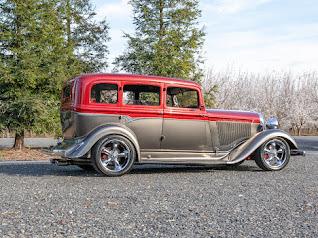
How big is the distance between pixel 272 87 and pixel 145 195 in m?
49.8

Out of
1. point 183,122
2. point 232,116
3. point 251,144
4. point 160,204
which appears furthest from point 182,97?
point 160,204

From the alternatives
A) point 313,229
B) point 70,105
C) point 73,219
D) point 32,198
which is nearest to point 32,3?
point 70,105

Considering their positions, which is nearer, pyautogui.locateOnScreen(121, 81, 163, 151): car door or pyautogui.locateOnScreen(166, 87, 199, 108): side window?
pyautogui.locateOnScreen(121, 81, 163, 151): car door

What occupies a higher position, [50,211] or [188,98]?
[188,98]

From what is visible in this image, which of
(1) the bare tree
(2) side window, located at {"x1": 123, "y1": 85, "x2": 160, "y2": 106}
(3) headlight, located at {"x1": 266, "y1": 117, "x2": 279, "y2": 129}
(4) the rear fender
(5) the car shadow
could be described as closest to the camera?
(4) the rear fender

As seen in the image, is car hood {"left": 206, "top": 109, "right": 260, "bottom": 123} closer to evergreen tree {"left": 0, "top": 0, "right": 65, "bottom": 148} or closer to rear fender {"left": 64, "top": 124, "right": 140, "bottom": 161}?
rear fender {"left": 64, "top": 124, "right": 140, "bottom": 161}

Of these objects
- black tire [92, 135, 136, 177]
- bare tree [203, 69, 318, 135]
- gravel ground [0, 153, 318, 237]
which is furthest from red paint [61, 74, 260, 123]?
bare tree [203, 69, 318, 135]

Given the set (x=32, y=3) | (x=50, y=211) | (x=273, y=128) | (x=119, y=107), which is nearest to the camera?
(x=50, y=211)

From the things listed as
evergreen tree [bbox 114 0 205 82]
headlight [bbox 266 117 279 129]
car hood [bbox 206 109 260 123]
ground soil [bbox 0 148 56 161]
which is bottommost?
ground soil [bbox 0 148 56 161]

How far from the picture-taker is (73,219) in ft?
17.3

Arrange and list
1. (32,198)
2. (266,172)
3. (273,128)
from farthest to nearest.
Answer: (273,128)
(266,172)
(32,198)

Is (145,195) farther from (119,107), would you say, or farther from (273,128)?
(273,128)

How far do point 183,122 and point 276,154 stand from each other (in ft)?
7.33

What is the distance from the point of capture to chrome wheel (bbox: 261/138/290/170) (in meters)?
10.1
